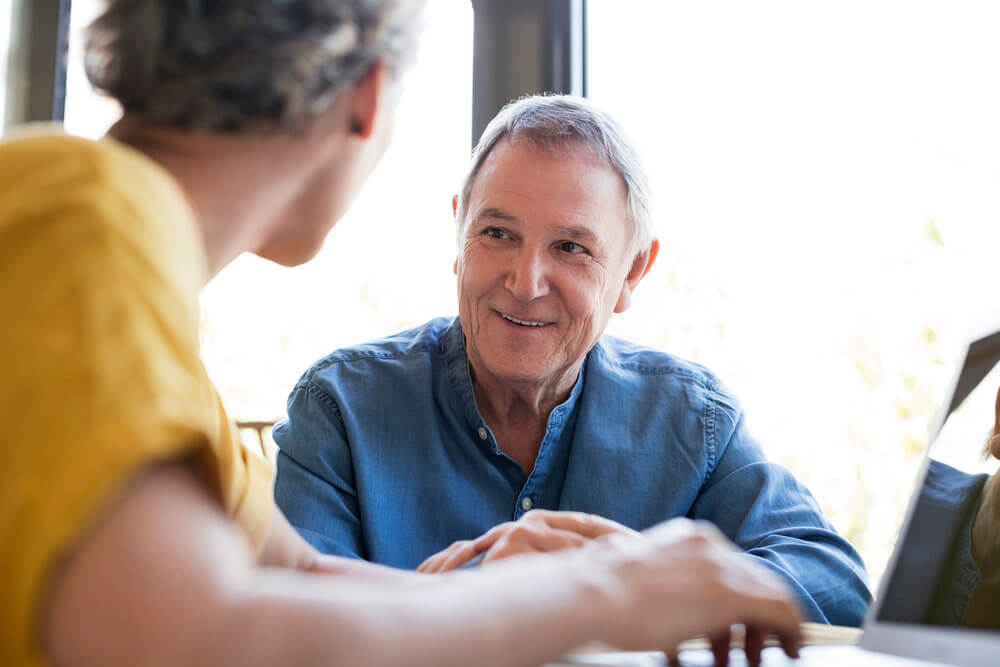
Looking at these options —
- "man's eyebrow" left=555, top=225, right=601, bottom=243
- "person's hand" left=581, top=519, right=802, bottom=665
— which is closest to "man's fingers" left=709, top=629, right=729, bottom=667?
"person's hand" left=581, top=519, right=802, bottom=665

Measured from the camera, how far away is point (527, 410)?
168cm

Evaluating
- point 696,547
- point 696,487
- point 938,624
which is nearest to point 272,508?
point 696,547

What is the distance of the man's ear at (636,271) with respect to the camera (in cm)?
178

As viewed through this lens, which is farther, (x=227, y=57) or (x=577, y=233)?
(x=577, y=233)

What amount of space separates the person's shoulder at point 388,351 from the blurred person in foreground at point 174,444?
0.95 metres

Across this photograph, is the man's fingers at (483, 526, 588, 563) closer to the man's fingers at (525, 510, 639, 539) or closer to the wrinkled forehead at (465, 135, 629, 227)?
the man's fingers at (525, 510, 639, 539)

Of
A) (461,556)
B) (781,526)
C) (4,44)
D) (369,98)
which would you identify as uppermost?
(4,44)

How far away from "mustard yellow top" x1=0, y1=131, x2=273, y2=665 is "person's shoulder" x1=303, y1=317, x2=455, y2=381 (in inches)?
43.1

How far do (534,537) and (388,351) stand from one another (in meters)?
0.76

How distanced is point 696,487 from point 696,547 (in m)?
0.96

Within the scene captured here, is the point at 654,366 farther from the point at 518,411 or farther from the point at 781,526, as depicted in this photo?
the point at 781,526

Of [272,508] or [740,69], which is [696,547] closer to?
[272,508]

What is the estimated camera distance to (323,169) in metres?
0.79

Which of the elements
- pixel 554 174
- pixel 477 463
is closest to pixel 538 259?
pixel 554 174
